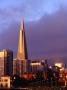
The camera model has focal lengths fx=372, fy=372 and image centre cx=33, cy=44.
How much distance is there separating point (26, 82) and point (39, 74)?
749 inches

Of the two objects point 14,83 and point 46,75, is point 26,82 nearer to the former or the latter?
point 14,83

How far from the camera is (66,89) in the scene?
115000 millimetres

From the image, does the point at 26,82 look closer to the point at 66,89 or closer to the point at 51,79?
the point at 51,79

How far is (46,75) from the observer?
191 metres

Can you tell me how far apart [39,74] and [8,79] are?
1575 cm

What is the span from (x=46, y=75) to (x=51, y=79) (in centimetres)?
1111

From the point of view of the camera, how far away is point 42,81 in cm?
17012

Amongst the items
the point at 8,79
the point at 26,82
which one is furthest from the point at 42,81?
the point at 8,79

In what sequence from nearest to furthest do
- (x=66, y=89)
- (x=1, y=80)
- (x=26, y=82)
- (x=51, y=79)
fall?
(x=66, y=89) → (x=26, y=82) → (x=51, y=79) → (x=1, y=80)

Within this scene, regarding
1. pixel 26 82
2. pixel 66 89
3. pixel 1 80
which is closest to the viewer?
pixel 66 89

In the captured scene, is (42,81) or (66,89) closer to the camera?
(66,89)

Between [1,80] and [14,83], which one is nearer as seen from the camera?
[14,83]

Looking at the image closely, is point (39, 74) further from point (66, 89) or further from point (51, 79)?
point (66, 89)

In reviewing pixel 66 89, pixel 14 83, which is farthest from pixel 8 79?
pixel 66 89
